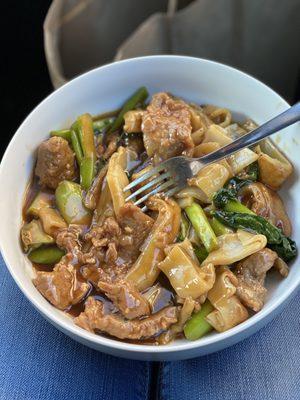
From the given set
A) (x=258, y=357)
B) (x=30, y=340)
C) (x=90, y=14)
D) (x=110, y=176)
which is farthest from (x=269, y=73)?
(x=30, y=340)

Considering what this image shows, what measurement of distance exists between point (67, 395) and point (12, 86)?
1403 mm

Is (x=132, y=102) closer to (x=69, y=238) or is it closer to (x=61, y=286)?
(x=69, y=238)

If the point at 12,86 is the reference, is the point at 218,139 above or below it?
above

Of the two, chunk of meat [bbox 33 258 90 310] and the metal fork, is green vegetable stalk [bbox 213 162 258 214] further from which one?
chunk of meat [bbox 33 258 90 310]

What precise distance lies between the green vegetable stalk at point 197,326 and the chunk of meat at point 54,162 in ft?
1.63

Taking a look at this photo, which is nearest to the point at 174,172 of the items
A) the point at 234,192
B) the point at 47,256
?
the point at 234,192

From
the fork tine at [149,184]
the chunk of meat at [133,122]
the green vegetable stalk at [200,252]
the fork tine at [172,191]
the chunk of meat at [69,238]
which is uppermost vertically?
the chunk of meat at [133,122]

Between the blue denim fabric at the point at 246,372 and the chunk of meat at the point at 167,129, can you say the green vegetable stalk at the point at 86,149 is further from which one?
the blue denim fabric at the point at 246,372

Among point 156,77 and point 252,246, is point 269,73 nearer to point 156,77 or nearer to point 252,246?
point 156,77

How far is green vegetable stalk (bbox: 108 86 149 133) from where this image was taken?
5.11 ft

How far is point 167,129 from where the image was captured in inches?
55.7

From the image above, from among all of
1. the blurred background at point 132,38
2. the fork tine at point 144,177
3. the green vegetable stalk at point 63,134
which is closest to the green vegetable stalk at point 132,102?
the green vegetable stalk at point 63,134

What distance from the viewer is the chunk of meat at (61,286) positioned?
49.0 inches

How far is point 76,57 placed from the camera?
2.29 metres
